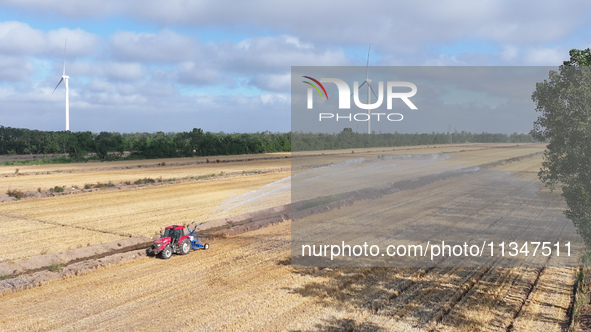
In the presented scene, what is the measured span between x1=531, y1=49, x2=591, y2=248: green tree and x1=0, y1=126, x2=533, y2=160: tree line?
5600cm

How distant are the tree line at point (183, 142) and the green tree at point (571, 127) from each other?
2205 inches

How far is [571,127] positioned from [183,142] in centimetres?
7791

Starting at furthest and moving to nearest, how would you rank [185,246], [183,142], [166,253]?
[183,142] → [185,246] → [166,253]

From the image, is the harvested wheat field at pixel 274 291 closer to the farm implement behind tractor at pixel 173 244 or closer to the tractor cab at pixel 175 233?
the farm implement behind tractor at pixel 173 244

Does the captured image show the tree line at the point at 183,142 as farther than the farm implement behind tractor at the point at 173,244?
Yes

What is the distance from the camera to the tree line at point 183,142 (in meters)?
73.9

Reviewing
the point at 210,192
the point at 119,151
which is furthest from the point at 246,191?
the point at 119,151

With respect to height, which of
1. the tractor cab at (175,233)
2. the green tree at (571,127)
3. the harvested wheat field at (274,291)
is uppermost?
the green tree at (571,127)

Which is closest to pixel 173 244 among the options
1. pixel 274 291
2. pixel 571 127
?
pixel 274 291

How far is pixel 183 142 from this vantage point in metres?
83.9

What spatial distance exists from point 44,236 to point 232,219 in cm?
839

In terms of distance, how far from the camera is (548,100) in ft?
A: 39.8

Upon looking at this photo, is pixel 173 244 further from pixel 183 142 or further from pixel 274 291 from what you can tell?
pixel 183 142

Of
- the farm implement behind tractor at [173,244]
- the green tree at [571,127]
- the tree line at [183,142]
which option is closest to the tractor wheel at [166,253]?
the farm implement behind tractor at [173,244]
